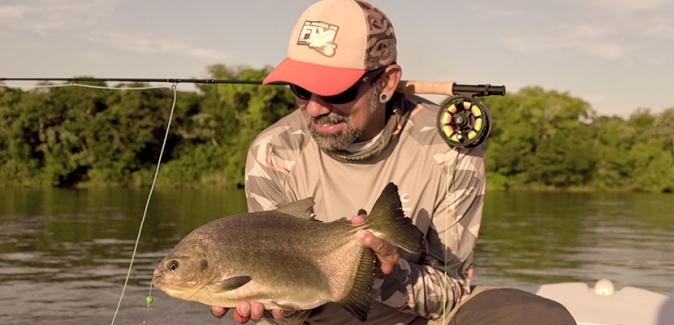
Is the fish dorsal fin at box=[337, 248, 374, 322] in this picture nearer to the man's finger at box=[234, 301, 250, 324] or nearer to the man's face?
the man's finger at box=[234, 301, 250, 324]

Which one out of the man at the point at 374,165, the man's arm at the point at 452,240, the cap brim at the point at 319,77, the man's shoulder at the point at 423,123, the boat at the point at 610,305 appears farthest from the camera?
the boat at the point at 610,305

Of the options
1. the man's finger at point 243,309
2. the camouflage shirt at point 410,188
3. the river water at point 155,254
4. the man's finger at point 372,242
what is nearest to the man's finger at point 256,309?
the man's finger at point 243,309

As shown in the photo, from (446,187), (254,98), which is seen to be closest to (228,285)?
(446,187)

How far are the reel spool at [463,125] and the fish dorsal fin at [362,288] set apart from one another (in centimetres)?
84

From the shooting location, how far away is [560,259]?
21453 millimetres

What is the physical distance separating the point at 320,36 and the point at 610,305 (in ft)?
12.6

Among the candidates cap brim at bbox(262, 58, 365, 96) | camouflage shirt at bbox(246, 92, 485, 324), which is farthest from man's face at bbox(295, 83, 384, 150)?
camouflage shirt at bbox(246, 92, 485, 324)

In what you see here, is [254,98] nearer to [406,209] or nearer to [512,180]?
[512,180]

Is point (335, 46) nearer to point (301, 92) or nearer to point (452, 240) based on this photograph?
point (301, 92)

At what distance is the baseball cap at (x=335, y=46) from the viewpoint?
4203 millimetres

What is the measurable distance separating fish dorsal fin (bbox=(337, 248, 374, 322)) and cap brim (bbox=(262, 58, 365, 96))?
2.51 feet

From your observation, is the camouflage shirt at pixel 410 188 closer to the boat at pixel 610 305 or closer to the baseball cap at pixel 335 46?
the baseball cap at pixel 335 46

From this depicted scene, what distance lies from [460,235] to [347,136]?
0.76m

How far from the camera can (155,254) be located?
21.0m
